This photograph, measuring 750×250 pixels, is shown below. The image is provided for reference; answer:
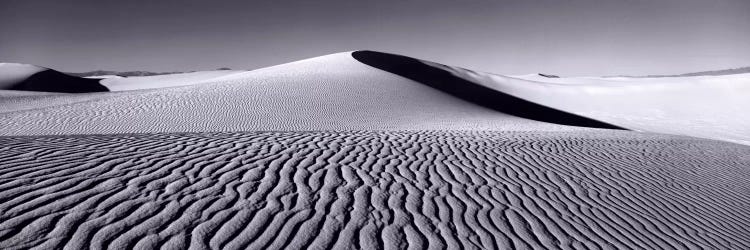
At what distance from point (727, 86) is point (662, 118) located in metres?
11.0

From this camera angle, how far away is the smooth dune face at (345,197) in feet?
11.8

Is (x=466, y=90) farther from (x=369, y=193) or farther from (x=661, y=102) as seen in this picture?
(x=369, y=193)

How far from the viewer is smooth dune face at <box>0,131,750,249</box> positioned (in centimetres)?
358

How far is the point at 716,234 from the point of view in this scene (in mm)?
4613

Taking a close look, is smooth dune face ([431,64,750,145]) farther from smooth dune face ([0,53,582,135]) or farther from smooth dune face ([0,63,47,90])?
smooth dune face ([0,63,47,90])

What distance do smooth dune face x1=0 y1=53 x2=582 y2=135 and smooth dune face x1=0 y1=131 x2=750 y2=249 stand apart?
871 cm

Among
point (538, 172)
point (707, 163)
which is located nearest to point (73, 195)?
point (538, 172)

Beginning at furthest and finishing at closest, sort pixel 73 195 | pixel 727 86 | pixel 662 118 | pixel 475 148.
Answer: pixel 727 86 → pixel 662 118 → pixel 475 148 → pixel 73 195

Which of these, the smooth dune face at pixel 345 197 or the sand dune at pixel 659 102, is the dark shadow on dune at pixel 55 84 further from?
the smooth dune face at pixel 345 197

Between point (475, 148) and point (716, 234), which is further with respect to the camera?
point (475, 148)

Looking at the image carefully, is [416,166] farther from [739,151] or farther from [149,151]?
[739,151]

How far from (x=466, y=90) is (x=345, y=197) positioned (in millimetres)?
30499

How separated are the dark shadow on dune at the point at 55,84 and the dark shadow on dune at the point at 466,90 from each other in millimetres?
43251

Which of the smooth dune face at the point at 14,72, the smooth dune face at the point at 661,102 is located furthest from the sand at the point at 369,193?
the smooth dune face at the point at 14,72
